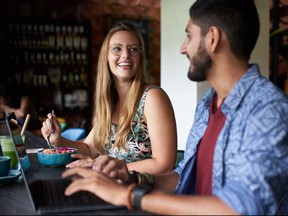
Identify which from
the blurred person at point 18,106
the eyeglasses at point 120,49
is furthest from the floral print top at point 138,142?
the blurred person at point 18,106

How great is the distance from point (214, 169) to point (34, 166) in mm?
935

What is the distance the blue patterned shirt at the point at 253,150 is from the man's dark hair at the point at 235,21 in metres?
0.09

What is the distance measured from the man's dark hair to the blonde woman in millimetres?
765

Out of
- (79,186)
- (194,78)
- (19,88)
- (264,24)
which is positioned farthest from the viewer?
(19,88)

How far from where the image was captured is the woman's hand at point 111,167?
1329mm

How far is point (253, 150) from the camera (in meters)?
1.06

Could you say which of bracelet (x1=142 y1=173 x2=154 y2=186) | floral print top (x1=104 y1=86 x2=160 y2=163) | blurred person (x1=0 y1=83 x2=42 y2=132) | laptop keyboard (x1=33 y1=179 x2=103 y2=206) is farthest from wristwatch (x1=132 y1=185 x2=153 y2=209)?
blurred person (x1=0 y1=83 x2=42 y2=132)

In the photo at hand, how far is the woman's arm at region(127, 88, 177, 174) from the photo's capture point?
1870 mm

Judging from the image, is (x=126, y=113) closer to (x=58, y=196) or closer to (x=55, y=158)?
(x=55, y=158)

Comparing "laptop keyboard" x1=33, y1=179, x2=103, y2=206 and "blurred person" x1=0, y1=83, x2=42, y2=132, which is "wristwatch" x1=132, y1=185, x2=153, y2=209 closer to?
"laptop keyboard" x1=33, y1=179, x2=103, y2=206

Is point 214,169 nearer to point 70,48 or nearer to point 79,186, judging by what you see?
point 79,186

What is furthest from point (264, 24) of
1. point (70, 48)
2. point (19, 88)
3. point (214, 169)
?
point (19, 88)

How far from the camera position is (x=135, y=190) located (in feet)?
3.60

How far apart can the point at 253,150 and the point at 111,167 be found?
51 centimetres
